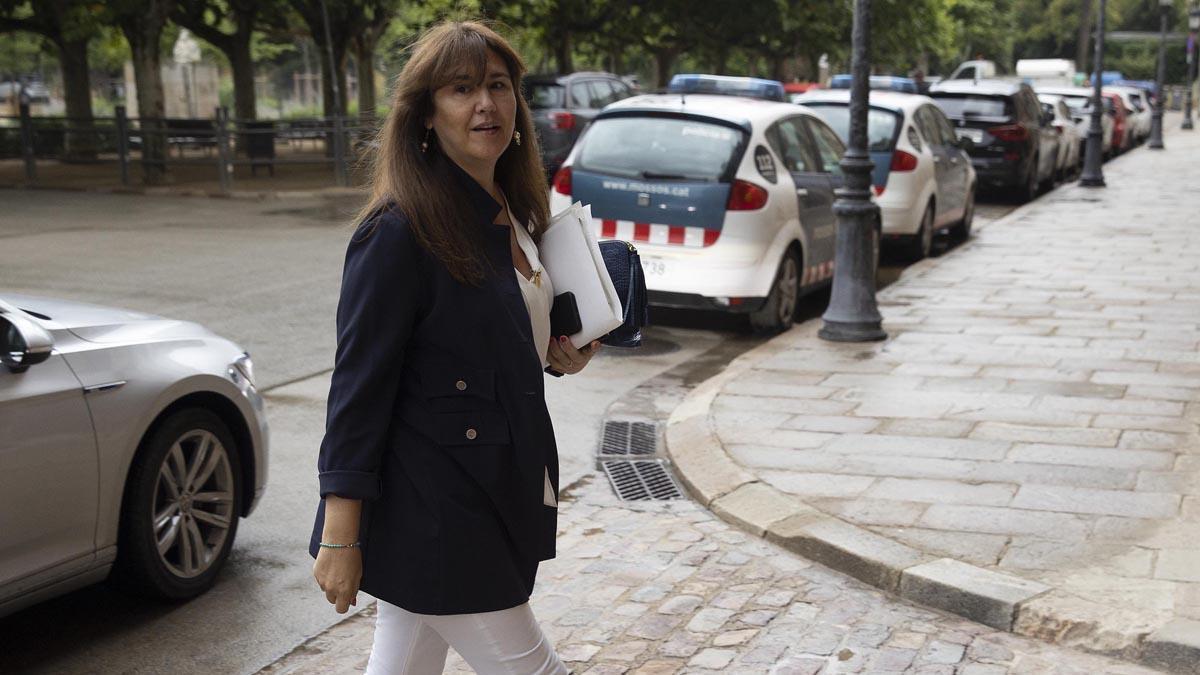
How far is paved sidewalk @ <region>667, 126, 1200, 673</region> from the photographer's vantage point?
453 cm

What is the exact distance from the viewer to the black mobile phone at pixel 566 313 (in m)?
2.77

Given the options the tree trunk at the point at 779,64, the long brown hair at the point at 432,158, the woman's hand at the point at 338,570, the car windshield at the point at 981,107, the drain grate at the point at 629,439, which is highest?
the tree trunk at the point at 779,64

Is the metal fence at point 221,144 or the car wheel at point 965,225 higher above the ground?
the metal fence at point 221,144

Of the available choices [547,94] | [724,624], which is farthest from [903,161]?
[547,94]

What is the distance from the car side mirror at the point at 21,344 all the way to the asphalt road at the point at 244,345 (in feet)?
3.07

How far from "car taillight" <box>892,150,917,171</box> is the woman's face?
10.8 metres

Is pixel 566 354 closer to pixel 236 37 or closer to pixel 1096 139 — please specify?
pixel 1096 139

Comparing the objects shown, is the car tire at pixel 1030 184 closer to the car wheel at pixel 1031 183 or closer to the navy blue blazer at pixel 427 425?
the car wheel at pixel 1031 183

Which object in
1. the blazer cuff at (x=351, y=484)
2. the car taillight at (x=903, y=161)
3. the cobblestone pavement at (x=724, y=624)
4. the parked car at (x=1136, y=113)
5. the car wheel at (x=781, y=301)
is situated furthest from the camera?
the parked car at (x=1136, y=113)

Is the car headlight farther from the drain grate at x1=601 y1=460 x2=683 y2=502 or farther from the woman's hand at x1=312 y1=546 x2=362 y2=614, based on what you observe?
the woman's hand at x1=312 y1=546 x2=362 y2=614

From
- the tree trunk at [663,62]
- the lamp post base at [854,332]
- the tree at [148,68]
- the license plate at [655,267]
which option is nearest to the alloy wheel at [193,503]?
the license plate at [655,267]

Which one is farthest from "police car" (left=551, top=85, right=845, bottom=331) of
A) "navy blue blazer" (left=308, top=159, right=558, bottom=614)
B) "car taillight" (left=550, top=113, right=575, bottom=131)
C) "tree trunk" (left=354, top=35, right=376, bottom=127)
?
"tree trunk" (left=354, top=35, right=376, bottom=127)

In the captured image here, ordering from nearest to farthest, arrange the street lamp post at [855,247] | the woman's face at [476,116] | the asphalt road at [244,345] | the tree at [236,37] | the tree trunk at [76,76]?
the woman's face at [476,116]
the asphalt road at [244,345]
the street lamp post at [855,247]
the tree at [236,37]
the tree trunk at [76,76]

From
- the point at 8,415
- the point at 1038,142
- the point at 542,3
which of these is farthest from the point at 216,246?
the point at 542,3
